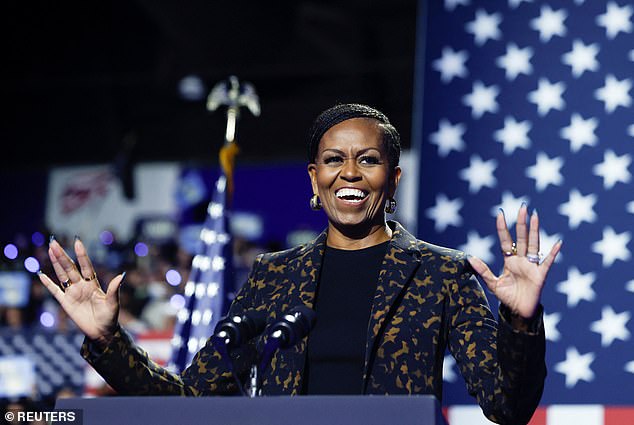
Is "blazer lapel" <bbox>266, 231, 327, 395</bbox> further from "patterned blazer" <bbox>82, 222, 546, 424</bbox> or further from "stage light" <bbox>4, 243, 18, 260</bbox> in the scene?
"stage light" <bbox>4, 243, 18, 260</bbox>

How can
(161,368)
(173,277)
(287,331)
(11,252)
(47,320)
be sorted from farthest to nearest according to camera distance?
1. (11,252)
2. (173,277)
3. (47,320)
4. (161,368)
5. (287,331)

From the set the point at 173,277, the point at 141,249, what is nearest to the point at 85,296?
the point at 173,277

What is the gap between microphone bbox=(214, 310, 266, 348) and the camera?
1.89 metres

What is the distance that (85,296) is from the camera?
6.77 feet

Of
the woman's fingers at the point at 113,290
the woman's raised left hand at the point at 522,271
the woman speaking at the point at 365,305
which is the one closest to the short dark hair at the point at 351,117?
the woman speaking at the point at 365,305

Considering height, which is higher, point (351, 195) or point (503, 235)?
point (351, 195)

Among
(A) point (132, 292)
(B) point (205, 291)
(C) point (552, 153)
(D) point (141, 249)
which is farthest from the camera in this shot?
(D) point (141, 249)

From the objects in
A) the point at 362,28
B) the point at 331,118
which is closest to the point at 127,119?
the point at 362,28

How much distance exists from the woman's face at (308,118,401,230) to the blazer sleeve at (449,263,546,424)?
0.27 meters

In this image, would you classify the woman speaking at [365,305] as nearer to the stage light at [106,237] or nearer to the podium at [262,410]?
the podium at [262,410]

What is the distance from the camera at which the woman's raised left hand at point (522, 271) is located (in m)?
1.85

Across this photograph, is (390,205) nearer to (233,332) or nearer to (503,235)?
(503,235)

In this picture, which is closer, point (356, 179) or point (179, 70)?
point (356, 179)

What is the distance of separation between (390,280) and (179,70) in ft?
32.7
